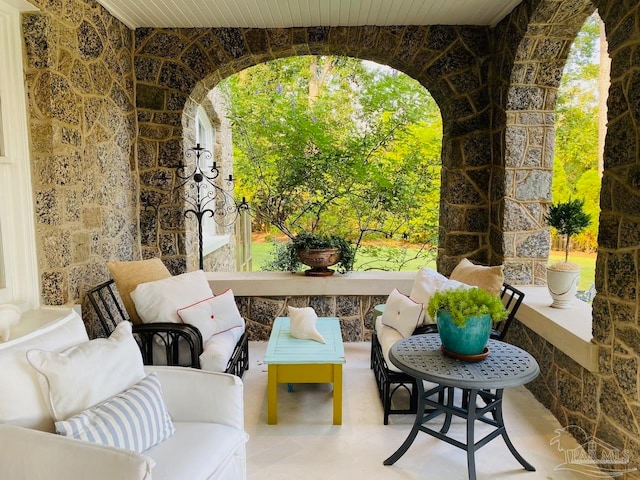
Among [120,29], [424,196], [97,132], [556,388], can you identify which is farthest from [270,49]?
[556,388]

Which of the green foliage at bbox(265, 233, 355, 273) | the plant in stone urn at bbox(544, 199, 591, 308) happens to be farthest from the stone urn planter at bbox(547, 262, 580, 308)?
the green foliage at bbox(265, 233, 355, 273)

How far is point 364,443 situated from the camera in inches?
99.3

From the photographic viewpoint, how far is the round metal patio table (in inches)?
78.5

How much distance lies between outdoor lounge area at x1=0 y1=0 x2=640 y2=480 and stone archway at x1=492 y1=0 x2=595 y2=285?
0.04ft

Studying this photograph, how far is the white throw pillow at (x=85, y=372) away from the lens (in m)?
1.61

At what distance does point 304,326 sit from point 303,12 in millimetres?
2376

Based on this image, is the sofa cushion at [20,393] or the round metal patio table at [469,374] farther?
the round metal patio table at [469,374]

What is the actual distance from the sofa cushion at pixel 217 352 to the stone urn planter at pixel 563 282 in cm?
213

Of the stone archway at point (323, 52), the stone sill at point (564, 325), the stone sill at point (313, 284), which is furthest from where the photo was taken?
the stone sill at point (313, 284)

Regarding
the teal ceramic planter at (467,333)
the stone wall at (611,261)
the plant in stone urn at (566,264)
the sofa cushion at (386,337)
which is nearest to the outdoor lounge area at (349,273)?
the stone wall at (611,261)

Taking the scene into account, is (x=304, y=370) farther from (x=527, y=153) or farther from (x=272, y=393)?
(x=527, y=153)

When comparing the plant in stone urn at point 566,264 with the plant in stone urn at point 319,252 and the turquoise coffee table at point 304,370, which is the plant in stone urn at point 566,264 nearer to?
the turquoise coffee table at point 304,370

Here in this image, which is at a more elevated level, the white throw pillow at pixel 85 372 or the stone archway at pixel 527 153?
the stone archway at pixel 527 153

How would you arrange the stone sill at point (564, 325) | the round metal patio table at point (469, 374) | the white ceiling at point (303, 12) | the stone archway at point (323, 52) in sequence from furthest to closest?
the stone archway at point (323, 52), the white ceiling at point (303, 12), the stone sill at point (564, 325), the round metal patio table at point (469, 374)
